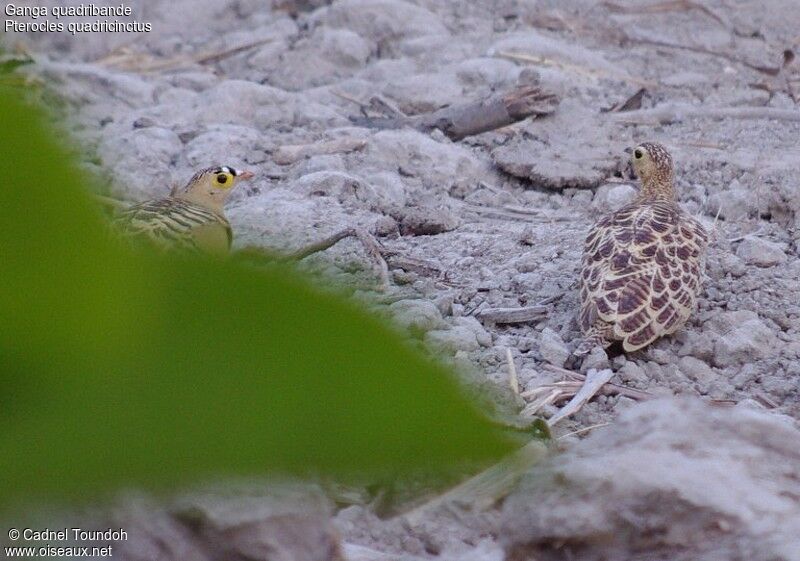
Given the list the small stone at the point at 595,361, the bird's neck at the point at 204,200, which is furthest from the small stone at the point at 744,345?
the bird's neck at the point at 204,200

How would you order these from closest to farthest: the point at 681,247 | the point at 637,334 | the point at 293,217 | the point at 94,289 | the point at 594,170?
the point at 94,289 < the point at 637,334 < the point at 681,247 < the point at 293,217 < the point at 594,170

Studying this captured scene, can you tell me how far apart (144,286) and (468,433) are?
0.27 feet

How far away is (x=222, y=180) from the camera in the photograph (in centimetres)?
446

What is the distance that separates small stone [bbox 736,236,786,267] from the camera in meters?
4.18

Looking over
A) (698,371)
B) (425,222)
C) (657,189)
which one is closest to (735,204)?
(657,189)

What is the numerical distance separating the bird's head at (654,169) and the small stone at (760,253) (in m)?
0.41

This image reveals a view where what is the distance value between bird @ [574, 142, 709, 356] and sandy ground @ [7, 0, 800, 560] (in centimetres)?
9

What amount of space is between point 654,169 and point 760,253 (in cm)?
59

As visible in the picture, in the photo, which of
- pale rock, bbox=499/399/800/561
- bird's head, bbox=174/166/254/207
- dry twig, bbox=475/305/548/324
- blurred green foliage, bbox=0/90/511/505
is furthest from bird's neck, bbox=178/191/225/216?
blurred green foliage, bbox=0/90/511/505

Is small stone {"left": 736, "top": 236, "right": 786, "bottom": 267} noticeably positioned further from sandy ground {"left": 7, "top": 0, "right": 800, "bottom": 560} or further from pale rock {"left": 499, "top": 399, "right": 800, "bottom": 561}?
pale rock {"left": 499, "top": 399, "right": 800, "bottom": 561}

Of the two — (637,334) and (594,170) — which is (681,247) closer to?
(637,334)

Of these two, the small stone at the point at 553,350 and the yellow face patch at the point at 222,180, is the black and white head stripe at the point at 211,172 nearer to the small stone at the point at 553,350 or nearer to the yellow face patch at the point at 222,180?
the yellow face patch at the point at 222,180

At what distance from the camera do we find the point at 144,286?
0.93 ft

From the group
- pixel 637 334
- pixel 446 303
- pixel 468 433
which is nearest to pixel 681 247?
pixel 637 334
